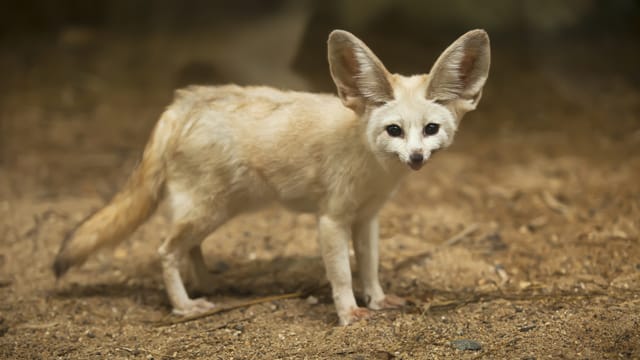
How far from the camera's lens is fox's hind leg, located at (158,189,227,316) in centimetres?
380

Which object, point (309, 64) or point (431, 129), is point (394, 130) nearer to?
point (431, 129)

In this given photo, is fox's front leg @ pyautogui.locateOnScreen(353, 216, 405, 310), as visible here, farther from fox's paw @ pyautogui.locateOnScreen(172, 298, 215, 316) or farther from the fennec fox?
fox's paw @ pyautogui.locateOnScreen(172, 298, 215, 316)

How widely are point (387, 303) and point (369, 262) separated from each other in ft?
0.74

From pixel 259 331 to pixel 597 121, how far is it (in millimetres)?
4075

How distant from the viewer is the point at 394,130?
127 inches

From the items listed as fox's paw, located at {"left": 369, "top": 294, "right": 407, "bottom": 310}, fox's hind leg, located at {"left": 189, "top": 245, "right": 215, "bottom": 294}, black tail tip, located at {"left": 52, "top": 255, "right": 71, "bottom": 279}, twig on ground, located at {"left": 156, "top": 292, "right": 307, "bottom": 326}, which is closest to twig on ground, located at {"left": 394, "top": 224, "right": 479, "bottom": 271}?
fox's paw, located at {"left": 369, "top": 294, "right": 407, "bottom": 310}

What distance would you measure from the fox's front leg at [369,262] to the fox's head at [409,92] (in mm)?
686

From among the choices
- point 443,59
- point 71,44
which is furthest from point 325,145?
point 71,44

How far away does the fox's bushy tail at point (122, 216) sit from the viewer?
3.92 m

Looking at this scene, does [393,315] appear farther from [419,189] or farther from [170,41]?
[170,41]

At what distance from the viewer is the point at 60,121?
7.00 meters

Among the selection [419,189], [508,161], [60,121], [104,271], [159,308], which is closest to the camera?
[159,308]

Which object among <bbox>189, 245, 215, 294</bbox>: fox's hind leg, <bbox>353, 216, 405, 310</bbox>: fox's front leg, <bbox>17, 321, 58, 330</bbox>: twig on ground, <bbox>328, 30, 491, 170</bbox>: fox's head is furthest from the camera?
<bbox>189, 245, 215, 294</bbox>: fox's hind leg

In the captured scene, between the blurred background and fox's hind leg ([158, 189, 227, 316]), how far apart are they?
1.71m
